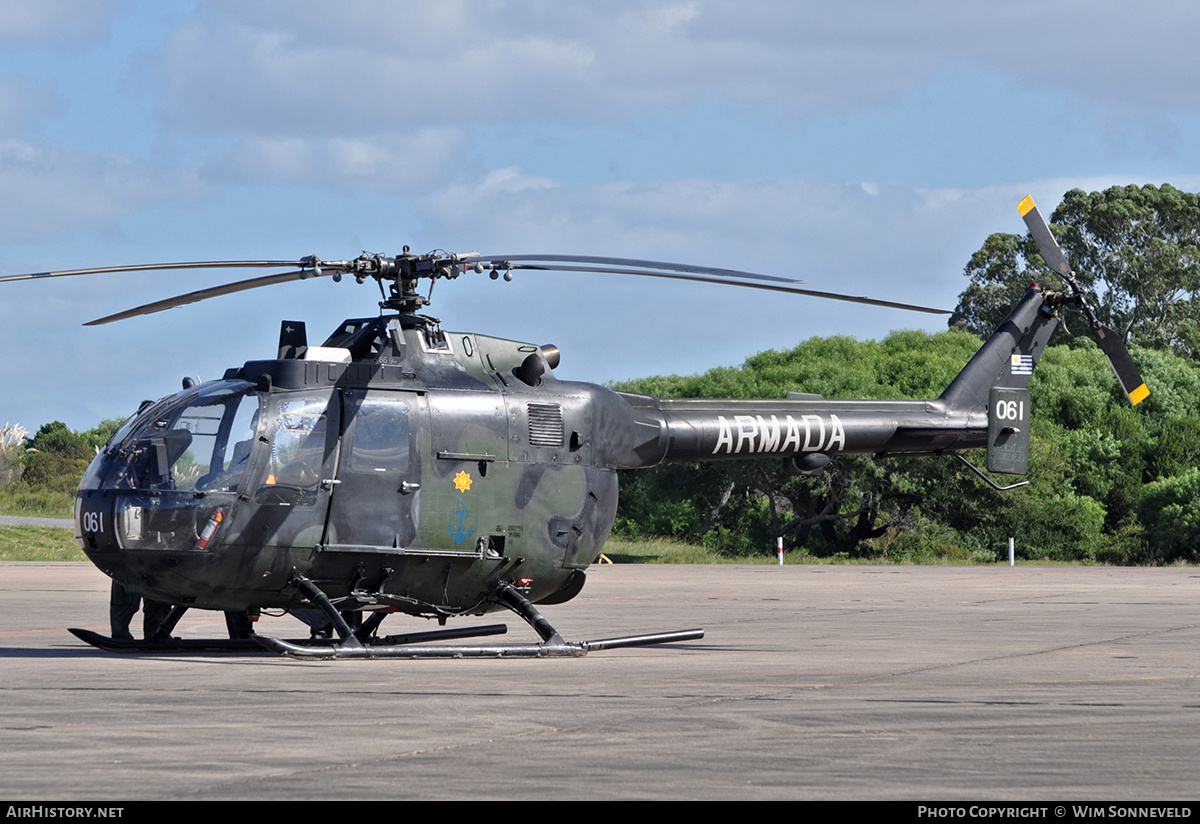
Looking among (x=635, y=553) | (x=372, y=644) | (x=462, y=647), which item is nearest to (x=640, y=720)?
(x=462, y=647)

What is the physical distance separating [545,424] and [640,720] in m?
6.37

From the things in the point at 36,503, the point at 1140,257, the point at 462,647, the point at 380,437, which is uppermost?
the point at 1140,257

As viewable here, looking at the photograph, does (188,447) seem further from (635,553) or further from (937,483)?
(937,483)

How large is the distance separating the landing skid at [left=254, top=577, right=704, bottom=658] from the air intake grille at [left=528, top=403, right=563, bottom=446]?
5.43 feet

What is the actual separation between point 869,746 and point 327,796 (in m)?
3.37

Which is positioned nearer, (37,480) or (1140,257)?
(37,480)

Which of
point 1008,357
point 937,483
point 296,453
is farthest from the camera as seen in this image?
point 937,483

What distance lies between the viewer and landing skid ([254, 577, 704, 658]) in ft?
44.8

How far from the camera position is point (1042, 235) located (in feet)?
68.1

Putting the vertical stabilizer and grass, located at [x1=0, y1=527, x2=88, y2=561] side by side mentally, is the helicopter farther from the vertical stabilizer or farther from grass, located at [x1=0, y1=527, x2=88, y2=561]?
grass, located at [x1=0, y1=527, x2=88, y2=561]

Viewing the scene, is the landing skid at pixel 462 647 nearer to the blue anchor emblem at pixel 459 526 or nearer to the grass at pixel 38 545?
the blue anchor emblem at pixel 459 526

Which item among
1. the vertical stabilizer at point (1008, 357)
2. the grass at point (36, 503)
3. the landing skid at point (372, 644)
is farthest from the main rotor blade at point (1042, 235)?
the grass at point (36, 503)

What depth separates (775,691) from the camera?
37.7 feet

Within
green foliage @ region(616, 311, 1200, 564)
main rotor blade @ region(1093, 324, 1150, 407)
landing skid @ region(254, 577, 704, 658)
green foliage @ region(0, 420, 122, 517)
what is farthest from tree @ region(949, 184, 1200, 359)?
landing skid @ region(254, 577, 704, 658)
